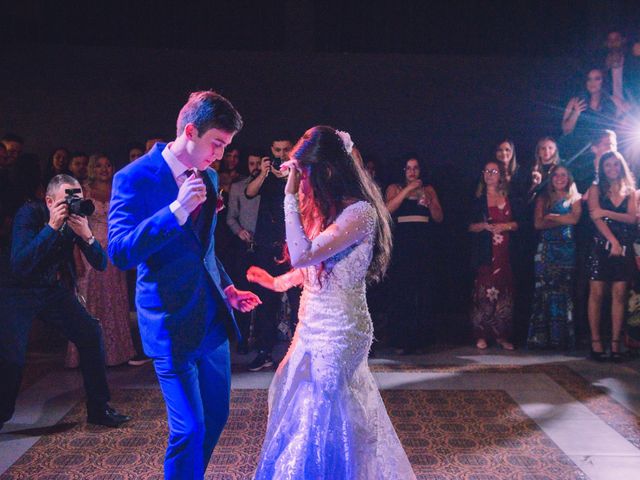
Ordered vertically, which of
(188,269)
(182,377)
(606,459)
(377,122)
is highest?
(377,122)

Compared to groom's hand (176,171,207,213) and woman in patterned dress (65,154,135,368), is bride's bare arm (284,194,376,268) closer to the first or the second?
groom's hand (176,171,207,213)

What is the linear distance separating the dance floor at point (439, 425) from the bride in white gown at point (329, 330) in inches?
32.8

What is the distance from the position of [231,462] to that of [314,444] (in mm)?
1049

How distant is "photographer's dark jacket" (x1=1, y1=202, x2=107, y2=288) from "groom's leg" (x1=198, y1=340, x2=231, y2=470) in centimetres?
136

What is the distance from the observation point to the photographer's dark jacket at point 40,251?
10.5ft

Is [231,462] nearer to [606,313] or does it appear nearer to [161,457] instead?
[161,457]

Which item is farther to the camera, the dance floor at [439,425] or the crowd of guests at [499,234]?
the crowd of guests at [499,234]

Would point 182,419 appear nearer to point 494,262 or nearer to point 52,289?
point 52,289

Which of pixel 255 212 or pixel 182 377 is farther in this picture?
pixel 255 212

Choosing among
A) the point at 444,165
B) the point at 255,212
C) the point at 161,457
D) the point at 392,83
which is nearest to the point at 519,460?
the point at 161,457

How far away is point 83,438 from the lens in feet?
10.8

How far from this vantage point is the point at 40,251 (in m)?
3.20

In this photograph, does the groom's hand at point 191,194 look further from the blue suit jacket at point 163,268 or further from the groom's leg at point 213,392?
the groom's leg at point 213,392

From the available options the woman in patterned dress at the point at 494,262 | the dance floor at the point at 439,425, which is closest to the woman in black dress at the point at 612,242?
the dance floor at the point at 439,425
